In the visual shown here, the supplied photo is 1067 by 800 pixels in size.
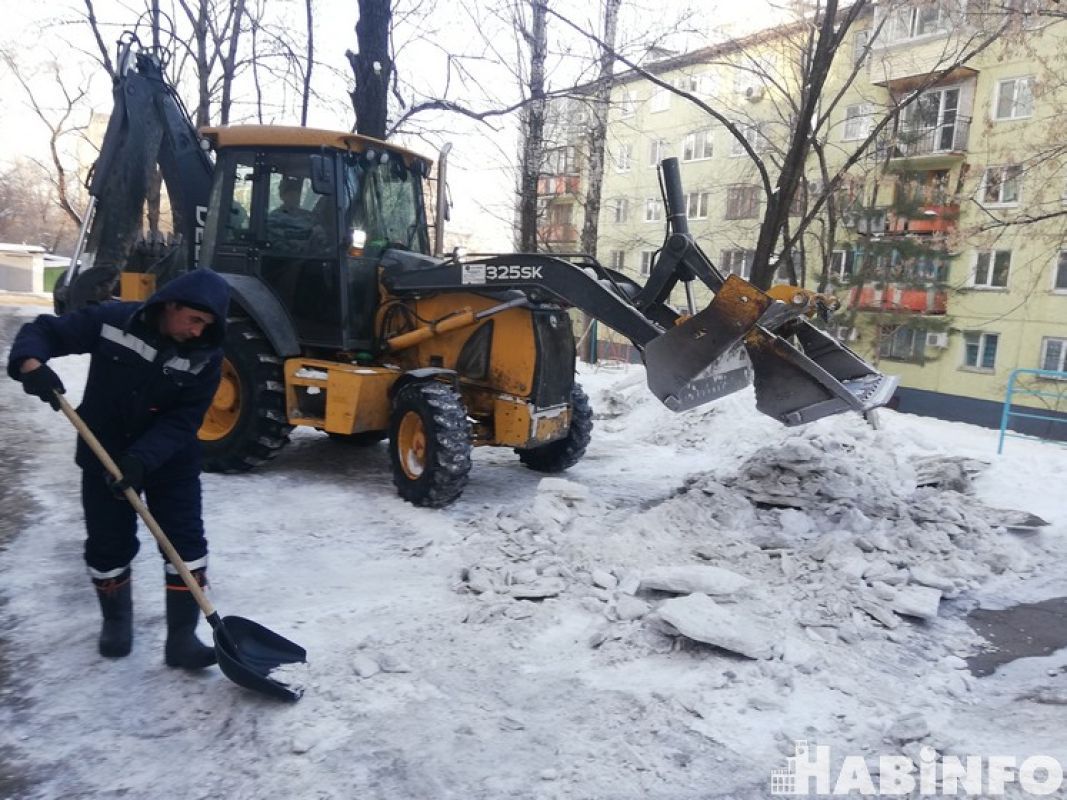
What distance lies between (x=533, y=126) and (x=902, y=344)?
55.3 feet

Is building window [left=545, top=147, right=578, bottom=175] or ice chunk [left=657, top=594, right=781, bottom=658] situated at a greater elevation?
building window [left=545, top=147, right=578, bottom=175]

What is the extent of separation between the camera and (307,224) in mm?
6777

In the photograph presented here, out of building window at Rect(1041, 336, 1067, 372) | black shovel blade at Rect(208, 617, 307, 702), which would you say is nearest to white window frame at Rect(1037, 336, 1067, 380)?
building window at Rect(1041, 336, 1067, 372)

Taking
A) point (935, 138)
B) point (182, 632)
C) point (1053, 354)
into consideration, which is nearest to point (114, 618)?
point (182, 632)

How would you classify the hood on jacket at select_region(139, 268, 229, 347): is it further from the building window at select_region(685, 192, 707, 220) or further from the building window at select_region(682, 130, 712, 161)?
the building window at select_region(682, 130, 712, 161)

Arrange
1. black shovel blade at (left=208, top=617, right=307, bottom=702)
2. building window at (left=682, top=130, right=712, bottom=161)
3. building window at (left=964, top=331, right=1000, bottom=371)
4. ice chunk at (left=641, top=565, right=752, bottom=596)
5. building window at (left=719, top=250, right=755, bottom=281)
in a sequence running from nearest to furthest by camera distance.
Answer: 1. black shovel blade at (left=208, top=617, right=307, bottom=702)
2. ice chunk at (left=641, top=565, right=752, bottom=596)
3. building window at (left=964, top=331, right=1000, bottom=371)
4. building window at (left=719, top=250, right=755, bottom=281)
5. building window at (left=682, top=130, right=712, bottom=161)

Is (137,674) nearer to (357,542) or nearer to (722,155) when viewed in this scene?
(357,542)

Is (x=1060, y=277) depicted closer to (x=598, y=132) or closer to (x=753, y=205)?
(x=753, y=205)

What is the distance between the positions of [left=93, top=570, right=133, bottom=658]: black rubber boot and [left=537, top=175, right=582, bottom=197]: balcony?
1871 centimetres

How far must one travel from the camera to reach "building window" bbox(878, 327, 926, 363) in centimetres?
2547

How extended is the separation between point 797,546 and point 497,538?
6.54 feet

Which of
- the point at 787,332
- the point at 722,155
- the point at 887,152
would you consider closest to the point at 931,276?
the point at 887,152

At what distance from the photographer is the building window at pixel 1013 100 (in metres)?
22.4

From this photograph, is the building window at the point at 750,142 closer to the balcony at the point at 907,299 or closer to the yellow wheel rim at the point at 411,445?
the balcony at the point at 907,299
